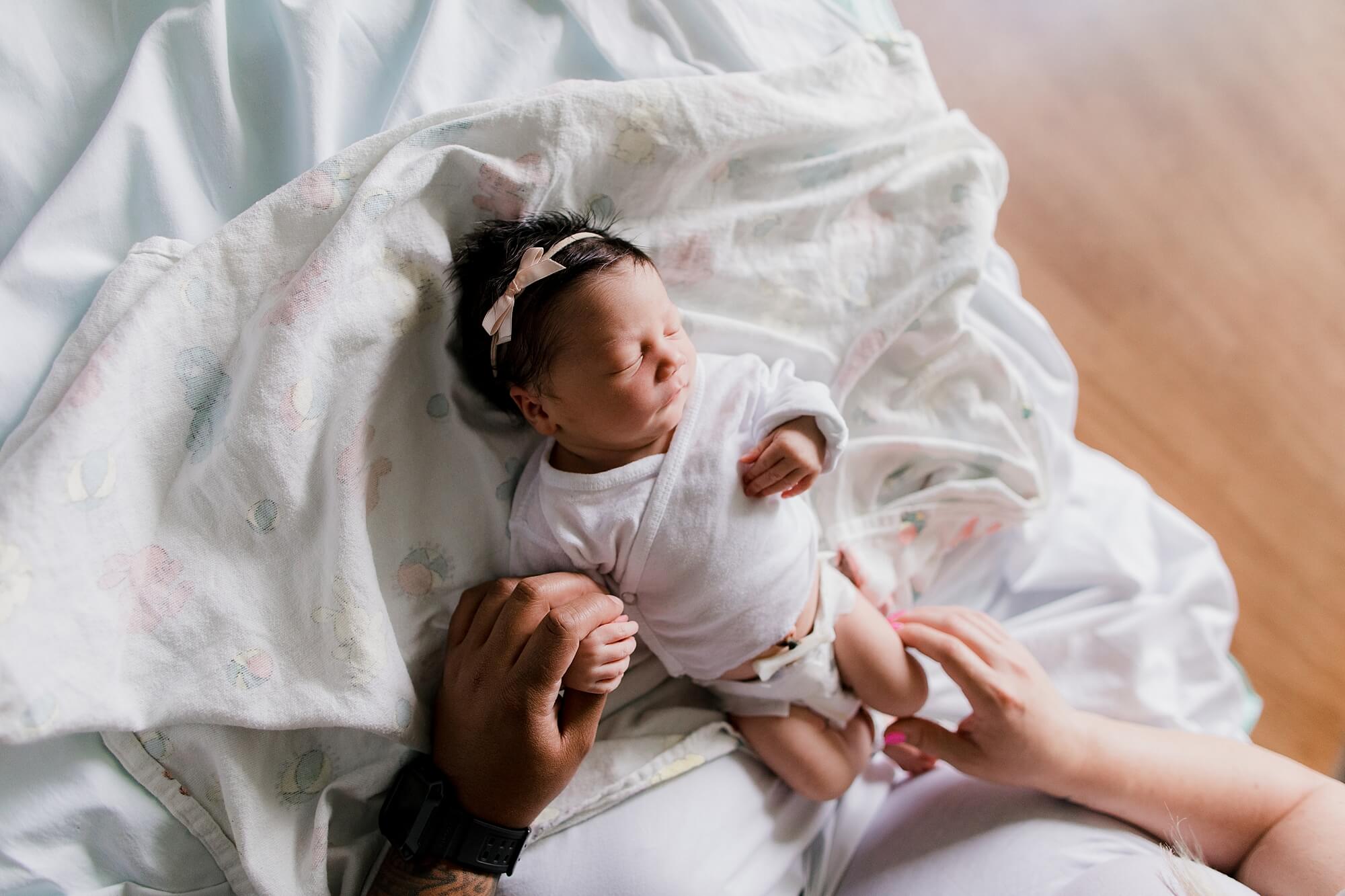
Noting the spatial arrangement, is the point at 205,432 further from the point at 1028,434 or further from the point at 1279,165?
the point at 1279,165

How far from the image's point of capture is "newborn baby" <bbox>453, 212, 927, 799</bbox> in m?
0.83

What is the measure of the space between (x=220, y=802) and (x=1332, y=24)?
7.39 ft

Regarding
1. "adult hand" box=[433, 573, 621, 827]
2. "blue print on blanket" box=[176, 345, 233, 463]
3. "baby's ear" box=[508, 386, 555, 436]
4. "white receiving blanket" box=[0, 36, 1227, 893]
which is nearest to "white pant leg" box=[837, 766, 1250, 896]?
"white receiving blanket" box=[0, 36, 1227, 893]

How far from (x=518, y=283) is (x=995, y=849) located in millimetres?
786

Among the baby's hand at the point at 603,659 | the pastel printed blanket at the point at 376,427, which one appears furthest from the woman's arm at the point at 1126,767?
the baby's hand at the point at 603,659

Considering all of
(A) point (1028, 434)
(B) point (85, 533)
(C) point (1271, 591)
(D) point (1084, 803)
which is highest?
(B) point (85, 533)

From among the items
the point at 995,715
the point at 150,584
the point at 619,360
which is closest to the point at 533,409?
the point at 619,360

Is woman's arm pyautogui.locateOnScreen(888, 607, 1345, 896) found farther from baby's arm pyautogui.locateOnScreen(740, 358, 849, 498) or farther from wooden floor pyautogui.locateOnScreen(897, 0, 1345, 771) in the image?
wooden floor pyautogui.locateOnScreen(897, 0, 1345, 771)

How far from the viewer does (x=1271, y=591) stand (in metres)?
1.42

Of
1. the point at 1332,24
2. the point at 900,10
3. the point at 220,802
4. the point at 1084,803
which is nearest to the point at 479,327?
the point at 220,802

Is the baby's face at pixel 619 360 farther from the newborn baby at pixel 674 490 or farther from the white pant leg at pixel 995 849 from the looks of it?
the white pant leg at pixel 995 849

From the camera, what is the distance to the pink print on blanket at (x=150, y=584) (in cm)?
76

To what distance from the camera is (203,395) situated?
31.8 inches

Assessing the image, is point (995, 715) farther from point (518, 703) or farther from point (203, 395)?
point (203, 395)
